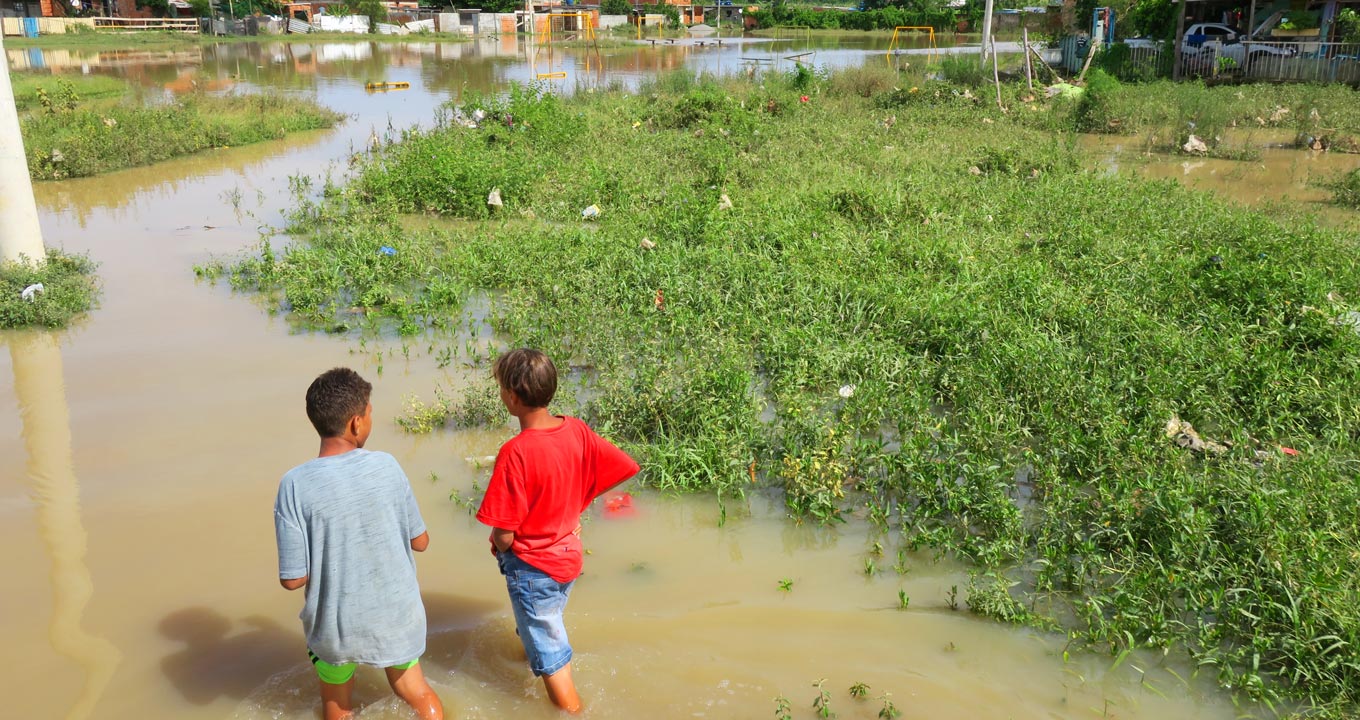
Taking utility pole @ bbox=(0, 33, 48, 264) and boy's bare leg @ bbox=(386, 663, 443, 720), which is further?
utility pole @ bbox=(0, 33, 48, 264)

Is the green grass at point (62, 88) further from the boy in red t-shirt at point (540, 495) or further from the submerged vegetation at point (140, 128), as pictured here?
the boy in red t-shirt at point (540, 495)

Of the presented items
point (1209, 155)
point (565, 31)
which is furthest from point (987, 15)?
point (565, 31)

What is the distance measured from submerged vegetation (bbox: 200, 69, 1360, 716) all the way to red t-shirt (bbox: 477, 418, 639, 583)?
155 centimetres

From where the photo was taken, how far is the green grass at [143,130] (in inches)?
458

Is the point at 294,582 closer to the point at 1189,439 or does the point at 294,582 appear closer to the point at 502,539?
the point at 502,539

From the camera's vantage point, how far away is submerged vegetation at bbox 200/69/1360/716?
3.39 m

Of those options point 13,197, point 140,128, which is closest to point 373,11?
point 140,128

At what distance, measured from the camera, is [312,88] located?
23703 millimetres

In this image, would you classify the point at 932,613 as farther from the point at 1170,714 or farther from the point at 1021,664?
the point at 1170,714

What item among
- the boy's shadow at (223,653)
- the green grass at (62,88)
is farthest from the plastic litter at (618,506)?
the green grass at (62,88)

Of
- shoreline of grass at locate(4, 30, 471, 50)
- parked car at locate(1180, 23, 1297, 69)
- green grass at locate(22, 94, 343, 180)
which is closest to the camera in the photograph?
green grass at locate(22, 94, 343, 180)

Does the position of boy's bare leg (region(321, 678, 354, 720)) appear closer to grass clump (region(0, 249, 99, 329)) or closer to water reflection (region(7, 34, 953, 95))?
grass clump (region(0, 249, 99, 329))

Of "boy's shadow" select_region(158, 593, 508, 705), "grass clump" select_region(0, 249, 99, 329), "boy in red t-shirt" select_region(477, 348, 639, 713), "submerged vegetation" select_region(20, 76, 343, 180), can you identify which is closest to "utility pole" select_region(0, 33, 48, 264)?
"grass clump" select_region(0, 249, 99, 329)

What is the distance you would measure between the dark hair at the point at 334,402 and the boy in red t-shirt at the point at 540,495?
38 cm
